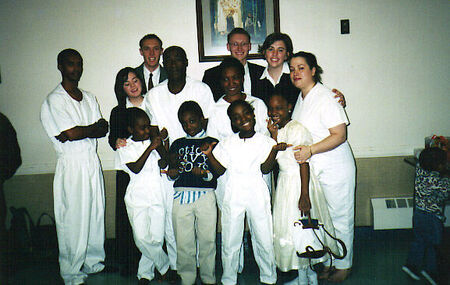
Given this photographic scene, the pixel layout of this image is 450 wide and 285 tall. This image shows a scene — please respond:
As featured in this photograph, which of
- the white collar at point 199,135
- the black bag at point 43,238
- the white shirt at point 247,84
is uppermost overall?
the white shirt at point 247,84

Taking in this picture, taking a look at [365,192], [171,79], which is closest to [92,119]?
[171,79]

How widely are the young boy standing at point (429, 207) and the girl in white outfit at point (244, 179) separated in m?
1.19

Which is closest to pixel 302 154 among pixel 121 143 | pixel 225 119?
pixel 225 119

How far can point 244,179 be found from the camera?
2230 millimetres

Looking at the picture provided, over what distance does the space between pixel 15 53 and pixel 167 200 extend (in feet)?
7.78

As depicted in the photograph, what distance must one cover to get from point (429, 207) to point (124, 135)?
2.50m

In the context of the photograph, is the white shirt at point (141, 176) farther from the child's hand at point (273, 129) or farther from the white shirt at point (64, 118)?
the child's hand at point (273, 129)

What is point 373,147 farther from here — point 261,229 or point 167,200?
point 167,200

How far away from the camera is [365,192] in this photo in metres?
3.43

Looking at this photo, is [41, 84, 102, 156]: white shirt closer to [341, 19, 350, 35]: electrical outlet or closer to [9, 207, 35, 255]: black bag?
[9, 207, 35, 255]: black bag

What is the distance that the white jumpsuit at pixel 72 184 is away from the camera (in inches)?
99.0

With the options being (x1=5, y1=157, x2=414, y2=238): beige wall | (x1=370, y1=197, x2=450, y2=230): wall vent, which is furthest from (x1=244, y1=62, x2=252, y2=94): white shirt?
(x1=370, y1=197, x2=450, y2=230): wall vent

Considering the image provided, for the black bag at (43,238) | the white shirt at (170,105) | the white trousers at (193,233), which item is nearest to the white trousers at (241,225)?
the white trousers at (193,233)

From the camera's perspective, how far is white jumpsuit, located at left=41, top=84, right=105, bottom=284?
252cm
